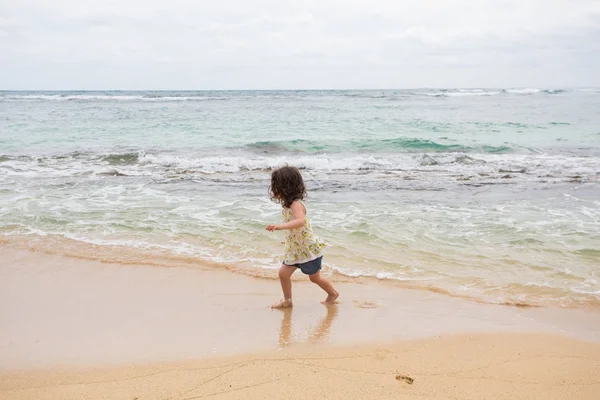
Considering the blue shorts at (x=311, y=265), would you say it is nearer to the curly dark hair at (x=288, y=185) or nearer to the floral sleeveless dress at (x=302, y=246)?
the floral sleeveless dress at (x=302, y=246)

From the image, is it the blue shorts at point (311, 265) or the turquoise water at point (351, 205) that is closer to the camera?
the blue shorts at point (311, 265)

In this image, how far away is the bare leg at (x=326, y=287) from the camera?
4.26 metres

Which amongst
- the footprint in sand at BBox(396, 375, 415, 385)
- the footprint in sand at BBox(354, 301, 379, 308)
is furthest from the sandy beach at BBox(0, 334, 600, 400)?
the footprint in sand at BBox(354, 301, 379, 308)

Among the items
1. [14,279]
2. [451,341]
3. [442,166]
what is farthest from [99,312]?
[442,166]

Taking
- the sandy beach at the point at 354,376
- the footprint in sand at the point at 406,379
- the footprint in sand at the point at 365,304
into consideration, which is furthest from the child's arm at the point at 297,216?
the footprint in sand at the point at 406,379

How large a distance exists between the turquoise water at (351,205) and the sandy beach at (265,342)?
524 mm

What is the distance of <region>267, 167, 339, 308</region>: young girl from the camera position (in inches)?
162

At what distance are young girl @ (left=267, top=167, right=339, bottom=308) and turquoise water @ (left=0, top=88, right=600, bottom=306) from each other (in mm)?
847

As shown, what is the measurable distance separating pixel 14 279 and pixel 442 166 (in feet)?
35.3

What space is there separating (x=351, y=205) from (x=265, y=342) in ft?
15.9

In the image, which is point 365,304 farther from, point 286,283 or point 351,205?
point 351,205

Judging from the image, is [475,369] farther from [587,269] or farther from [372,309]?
[587,269]

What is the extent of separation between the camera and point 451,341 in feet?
11.5

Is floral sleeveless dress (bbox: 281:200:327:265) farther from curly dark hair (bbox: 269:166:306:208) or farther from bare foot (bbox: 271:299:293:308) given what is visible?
bare foot (bbox: 271:299:293:308)
